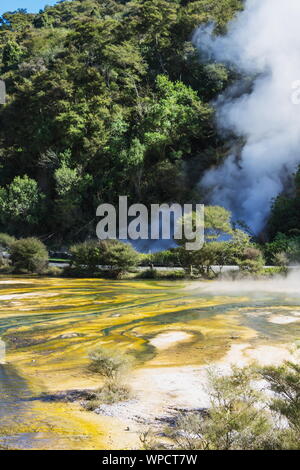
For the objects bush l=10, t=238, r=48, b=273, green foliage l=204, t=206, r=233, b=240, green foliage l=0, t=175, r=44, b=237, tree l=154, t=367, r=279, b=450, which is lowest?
tree l=154, t=367, r=279, b=450

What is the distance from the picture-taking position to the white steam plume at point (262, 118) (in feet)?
125

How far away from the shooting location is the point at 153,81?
50594mm

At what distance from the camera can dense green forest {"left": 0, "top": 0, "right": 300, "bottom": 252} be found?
41844 mm

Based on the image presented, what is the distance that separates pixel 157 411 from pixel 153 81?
1823 inches

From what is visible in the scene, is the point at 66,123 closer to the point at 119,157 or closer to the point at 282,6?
the point at 119,157

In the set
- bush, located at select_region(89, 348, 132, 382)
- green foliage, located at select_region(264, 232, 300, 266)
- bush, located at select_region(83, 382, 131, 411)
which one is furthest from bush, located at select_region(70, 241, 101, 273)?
bush, located at select_region(83, 382, 131, 411)

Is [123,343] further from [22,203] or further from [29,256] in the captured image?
[22,203]

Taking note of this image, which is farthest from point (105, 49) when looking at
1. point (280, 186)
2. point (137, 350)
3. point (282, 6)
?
point (137, 350)

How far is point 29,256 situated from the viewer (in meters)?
32.7

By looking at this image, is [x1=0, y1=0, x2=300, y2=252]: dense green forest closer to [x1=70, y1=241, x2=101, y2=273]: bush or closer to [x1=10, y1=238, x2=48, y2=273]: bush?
[x1=10, y1=238, x2=48, y2=273]: bush

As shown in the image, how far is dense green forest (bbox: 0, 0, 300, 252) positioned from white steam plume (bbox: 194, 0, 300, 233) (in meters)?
1.86

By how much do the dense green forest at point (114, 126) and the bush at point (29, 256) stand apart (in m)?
8.67

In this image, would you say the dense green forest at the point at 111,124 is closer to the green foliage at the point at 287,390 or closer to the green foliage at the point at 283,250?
the green foliage at the point at 283,250

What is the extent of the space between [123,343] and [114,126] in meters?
33.7
